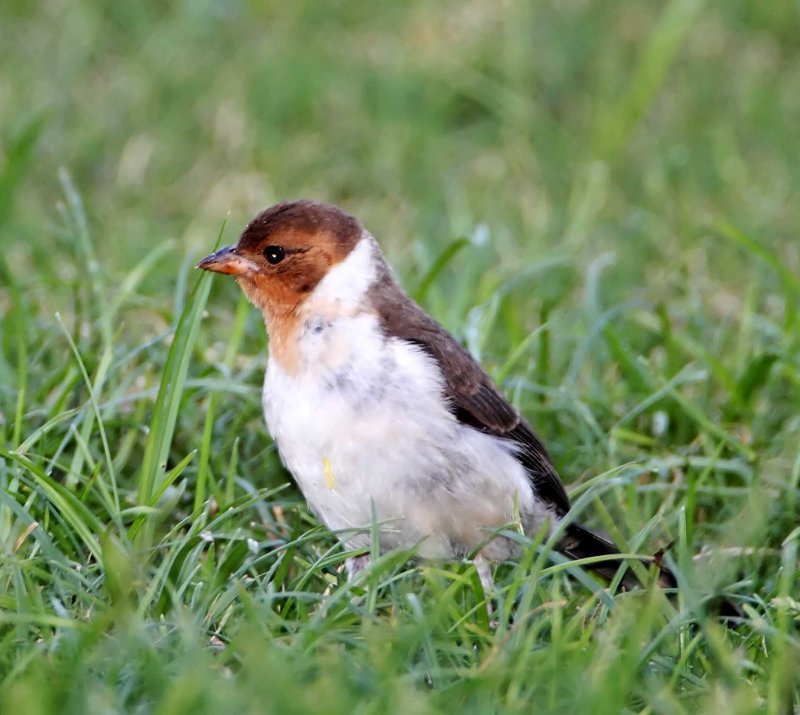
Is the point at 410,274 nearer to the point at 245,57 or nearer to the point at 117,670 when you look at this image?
the point at 245,57

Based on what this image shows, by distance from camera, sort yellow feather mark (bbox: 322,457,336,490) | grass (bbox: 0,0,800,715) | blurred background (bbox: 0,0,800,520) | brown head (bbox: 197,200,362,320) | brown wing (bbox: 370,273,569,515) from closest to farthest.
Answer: grass (bbox: 0,0,800,715), yellow feather mark (bbox: 322,457,336,490), brown wing (bbox: 370,273,569,515), brown head (bbox: 197,200,362,320), blurred background (bbox: 0,0,800,520)

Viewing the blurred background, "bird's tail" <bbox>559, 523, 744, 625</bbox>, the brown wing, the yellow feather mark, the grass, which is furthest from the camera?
the blurred background

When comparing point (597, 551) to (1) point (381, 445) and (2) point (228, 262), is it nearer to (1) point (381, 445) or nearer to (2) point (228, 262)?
(1) point (381, 445)

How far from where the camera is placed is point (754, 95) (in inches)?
349

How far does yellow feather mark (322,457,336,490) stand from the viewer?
14.2 feet

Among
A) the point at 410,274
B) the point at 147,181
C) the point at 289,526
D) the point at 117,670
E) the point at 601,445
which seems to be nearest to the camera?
the point at 117,670

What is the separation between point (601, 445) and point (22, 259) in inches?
121

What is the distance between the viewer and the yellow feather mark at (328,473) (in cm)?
433

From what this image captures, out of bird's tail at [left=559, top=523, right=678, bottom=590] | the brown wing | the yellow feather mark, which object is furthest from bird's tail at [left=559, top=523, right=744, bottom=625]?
the yellow feather mark

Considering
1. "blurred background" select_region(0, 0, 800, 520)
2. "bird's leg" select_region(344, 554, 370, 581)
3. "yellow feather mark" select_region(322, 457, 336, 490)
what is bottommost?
"bird's leg" select_region(344, 554, 370, 581)

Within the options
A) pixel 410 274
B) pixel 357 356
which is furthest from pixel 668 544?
pixel 410 274

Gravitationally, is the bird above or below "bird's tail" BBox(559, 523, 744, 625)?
above

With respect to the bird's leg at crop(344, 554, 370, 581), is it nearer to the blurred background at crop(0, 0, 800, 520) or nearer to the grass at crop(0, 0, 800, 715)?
the grass at crop(0, 0, 800, 715)

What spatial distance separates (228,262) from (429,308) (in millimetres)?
1435
